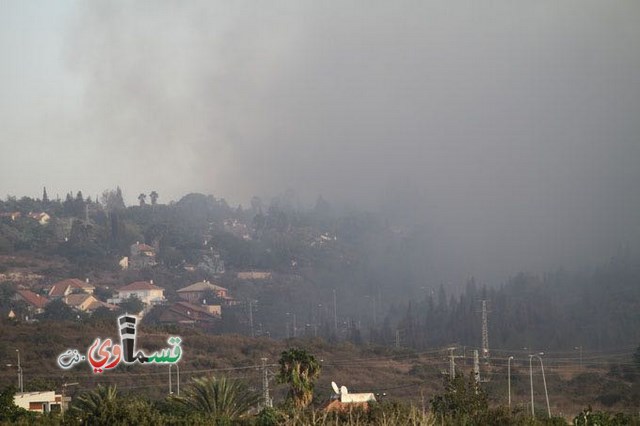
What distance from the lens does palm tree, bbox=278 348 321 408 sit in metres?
71.9

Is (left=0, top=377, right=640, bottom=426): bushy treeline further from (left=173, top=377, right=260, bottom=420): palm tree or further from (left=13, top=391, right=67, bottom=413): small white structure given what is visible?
(left=13, top=391, right=67, bottom=413): small white structure

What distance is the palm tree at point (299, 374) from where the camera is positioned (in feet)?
236

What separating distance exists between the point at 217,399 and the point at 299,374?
17.5 ft

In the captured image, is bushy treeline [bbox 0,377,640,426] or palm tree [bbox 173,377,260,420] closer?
bushy treeline [bbox 0,377,640,426]

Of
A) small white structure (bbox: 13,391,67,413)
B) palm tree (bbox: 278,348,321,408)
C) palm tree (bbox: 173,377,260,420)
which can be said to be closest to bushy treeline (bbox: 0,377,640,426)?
palm tree (bbox: 173,377,260,420)

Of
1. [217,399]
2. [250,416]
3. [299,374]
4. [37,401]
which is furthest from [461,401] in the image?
[37,401]

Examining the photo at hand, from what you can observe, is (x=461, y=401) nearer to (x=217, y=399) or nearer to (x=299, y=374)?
(x=299, y=374)

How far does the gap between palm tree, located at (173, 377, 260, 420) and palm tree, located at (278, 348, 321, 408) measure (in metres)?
3.03

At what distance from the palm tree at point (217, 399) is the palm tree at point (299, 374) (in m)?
3.03

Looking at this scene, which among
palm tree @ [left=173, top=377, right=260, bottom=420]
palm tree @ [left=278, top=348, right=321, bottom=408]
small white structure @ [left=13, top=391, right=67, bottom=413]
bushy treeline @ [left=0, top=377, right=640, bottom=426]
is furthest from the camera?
small white structure @ [left=13, top=391, right=67, bottom=413]

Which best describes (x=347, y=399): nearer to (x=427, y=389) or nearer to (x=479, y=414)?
(x=479, y=414)

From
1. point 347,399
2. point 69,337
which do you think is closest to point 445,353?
point 69,337

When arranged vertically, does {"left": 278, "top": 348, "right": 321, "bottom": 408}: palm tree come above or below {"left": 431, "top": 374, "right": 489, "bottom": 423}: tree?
above

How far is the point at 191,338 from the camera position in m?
157
